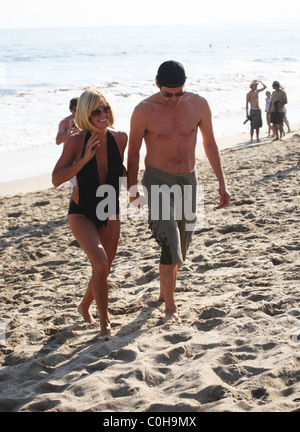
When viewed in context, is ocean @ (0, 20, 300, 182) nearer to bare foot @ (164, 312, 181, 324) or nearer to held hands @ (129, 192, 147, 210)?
held hands @ (129, 192, 147, 210)

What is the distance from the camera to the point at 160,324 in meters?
4.06

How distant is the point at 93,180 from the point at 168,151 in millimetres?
643

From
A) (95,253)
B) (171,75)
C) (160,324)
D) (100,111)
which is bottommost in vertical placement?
(160,324)

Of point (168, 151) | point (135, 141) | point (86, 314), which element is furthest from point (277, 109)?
point (86, 314)

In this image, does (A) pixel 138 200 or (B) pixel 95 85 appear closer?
(A) pixel 138 200

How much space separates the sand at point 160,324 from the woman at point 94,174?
468 millimetres

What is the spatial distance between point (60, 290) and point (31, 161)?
817 cm

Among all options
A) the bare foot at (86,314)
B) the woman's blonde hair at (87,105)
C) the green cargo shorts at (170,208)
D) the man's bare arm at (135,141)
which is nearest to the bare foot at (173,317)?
the green cargo shorts at (170,208)

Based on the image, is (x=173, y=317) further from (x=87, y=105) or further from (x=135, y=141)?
(x=87, y=105)

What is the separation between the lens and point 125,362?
347 cm

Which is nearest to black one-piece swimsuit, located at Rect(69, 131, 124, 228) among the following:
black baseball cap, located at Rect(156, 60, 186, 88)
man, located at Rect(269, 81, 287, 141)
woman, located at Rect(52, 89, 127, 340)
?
woman, located at Rect(52, 89, 127, 340)
